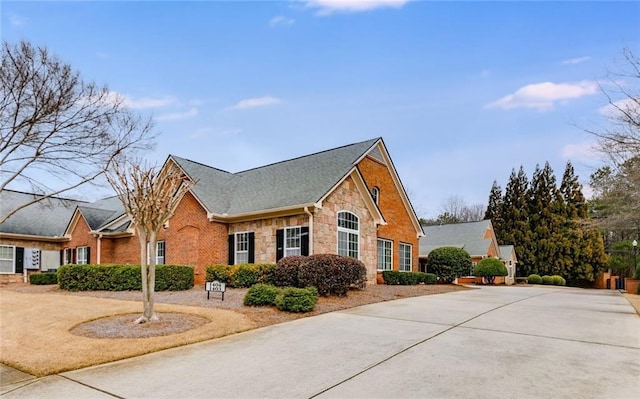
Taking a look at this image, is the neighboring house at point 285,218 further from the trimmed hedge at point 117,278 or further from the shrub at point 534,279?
the shrub at point 534,279

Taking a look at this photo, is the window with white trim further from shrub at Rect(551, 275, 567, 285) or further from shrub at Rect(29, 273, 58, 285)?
shrub at Rect(551, 275, 567, 285)

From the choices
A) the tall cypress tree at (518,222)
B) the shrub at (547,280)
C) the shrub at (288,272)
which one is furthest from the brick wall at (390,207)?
the tall cypress tree at (518,222)

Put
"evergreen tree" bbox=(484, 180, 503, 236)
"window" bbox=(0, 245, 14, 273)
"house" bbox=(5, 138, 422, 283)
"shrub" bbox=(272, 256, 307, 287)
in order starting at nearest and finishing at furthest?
"shrub" bbox=(272, 256, 307, 287)
"house" bbox=(5, 138, 422, 283)
"window" bbox=(0, 245, 14, 273)
"evergreen tree" bbox=(484, 180, 503, 236)

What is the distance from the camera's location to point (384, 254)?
21922 mm

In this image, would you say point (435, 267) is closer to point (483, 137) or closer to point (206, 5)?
point (483, 137)

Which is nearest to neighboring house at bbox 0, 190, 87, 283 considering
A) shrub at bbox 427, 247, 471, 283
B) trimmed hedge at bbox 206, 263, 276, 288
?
trimmed hedge at bbox 206, 263, 276, 288

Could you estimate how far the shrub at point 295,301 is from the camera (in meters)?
10.6

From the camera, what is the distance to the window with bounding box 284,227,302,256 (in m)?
16.7

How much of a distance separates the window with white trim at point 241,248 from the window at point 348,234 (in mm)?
4066

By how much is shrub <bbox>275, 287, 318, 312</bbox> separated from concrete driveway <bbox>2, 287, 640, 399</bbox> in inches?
48.7

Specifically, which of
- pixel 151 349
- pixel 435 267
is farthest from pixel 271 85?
pixel 435 267

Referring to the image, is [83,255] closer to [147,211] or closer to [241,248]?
[241,248]

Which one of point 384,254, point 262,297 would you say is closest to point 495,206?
point 384,254

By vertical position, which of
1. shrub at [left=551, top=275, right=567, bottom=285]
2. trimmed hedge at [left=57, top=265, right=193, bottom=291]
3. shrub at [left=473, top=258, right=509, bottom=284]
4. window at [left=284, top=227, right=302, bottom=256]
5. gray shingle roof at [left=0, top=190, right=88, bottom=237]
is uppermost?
gray shingle roof at [left=0, top=190, right=88, bottom=237]
